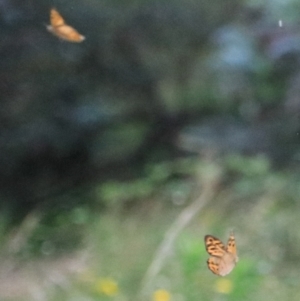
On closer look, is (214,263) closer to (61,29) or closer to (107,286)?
(107,286)

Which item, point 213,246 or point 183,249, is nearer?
point 213,246

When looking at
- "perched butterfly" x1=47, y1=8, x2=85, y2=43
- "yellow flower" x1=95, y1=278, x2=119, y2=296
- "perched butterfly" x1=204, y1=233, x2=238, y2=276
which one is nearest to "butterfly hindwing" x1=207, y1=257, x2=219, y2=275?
"perched butterfly" x1=204, y1=233, x2=238, y2=276

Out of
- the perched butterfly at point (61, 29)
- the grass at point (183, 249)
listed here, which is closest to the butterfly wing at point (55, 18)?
the perched butterfly at point (61, 29)

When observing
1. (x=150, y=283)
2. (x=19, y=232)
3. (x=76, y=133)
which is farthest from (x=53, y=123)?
(x=150, y=283)

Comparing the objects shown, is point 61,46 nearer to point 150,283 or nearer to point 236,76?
point 236,76

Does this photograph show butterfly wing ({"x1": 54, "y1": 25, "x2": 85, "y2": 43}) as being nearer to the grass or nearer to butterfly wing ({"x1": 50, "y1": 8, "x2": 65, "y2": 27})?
butterfly wing ({"x1": 50, "y1": 8, "x2": 65, "y2": 27})

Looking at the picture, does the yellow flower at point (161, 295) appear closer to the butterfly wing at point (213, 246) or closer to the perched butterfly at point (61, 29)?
the butterfly wing at point (213, 246)

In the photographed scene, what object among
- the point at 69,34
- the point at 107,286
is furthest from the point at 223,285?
the point at 69,34

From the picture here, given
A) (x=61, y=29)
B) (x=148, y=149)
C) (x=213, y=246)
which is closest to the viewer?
(x=213, y=246)
